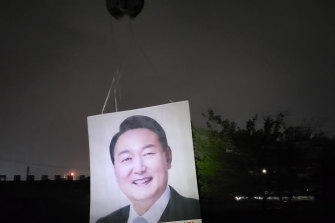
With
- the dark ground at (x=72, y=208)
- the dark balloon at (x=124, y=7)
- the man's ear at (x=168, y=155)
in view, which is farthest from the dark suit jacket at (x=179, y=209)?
the dark ground at (x=72, y=208)

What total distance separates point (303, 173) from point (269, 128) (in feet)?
6.80

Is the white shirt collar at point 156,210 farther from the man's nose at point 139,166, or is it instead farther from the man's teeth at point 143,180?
the man's nose at point 139,166

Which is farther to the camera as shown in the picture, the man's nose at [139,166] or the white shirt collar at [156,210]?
the man's nose at [139,166]

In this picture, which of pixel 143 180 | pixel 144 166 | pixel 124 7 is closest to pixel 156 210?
pixel 143 180

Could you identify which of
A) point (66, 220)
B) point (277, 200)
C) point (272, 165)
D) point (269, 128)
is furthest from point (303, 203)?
point (66, 220)

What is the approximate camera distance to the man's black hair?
5.39 metres

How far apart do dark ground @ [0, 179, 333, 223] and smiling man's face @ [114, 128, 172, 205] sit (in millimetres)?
5348

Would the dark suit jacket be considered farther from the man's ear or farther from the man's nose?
the man's nose

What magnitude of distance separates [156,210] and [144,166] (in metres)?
0.78

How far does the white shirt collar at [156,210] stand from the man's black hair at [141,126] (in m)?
0.78

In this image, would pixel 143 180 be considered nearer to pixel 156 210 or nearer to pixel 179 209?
pixel 156 210

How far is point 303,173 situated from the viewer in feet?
32.4

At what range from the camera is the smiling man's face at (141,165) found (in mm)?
5340

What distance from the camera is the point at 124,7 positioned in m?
5.00
